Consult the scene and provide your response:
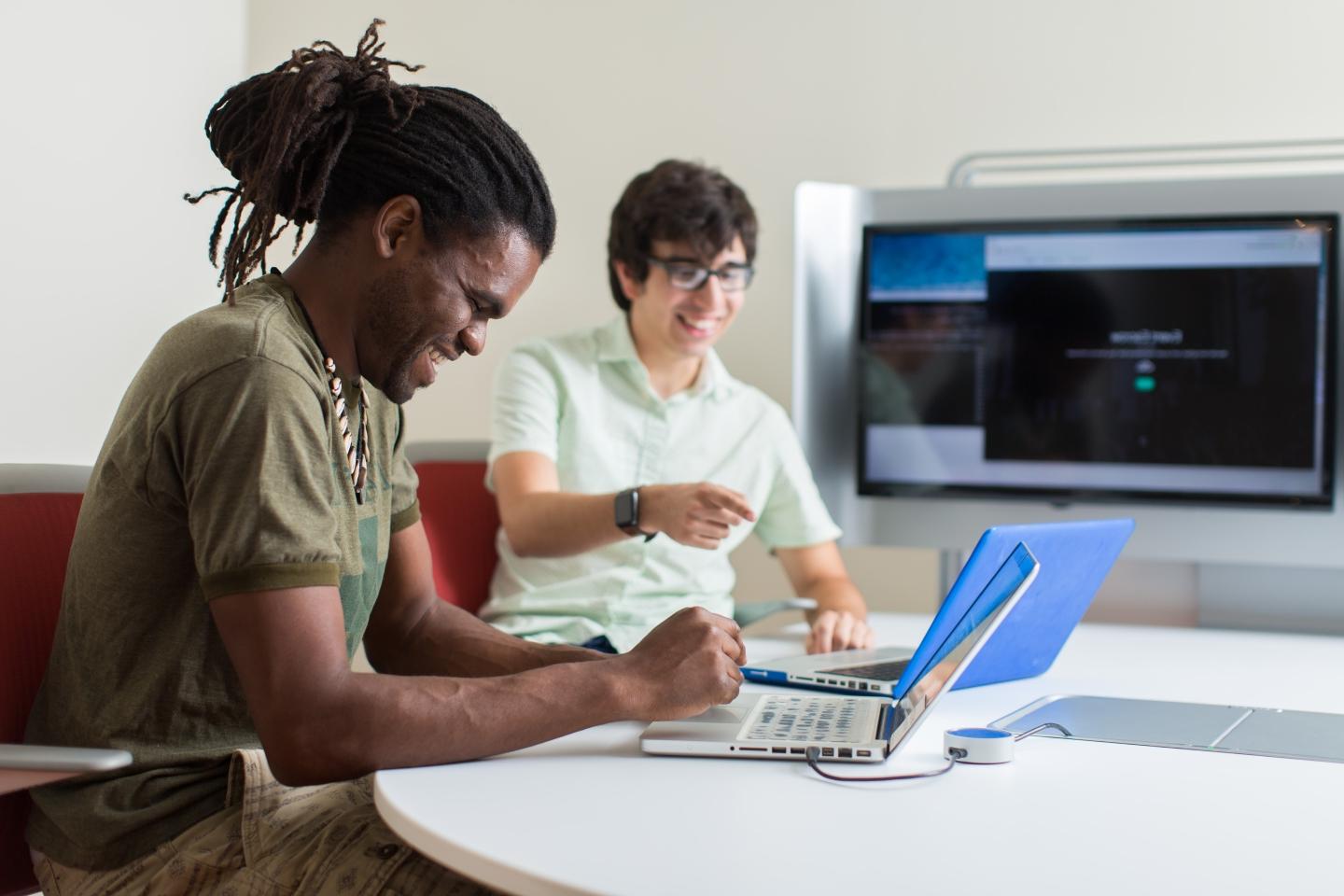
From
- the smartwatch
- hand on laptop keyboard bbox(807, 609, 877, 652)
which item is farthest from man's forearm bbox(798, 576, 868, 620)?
the smartwatch

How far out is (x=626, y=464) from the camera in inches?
84.9

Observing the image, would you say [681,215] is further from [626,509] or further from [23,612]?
[23,612]

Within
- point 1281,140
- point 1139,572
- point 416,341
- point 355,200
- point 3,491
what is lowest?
point 1139,572

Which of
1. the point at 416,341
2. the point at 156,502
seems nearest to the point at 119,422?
the point at 156,502

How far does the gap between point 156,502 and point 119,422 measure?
0.09 m

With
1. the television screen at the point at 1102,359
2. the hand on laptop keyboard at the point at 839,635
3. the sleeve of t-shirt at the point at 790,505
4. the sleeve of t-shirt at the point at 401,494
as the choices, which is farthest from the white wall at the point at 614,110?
the sleeve of t-shirt at the point at 401,494

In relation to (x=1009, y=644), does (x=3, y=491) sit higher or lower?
higher

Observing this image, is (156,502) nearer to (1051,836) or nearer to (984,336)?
(1051,836)

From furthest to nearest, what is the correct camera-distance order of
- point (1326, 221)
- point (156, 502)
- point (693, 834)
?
1. point (1326, 221)
2. point (156, 502)
3. point (693, 834)

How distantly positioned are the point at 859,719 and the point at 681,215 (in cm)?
109

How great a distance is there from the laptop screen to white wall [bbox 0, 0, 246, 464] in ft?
5.34

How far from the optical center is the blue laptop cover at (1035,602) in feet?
3.96

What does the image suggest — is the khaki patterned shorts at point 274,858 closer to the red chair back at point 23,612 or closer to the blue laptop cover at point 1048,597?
the red chair back at point 23,612

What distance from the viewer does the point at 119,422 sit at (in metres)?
1.12
